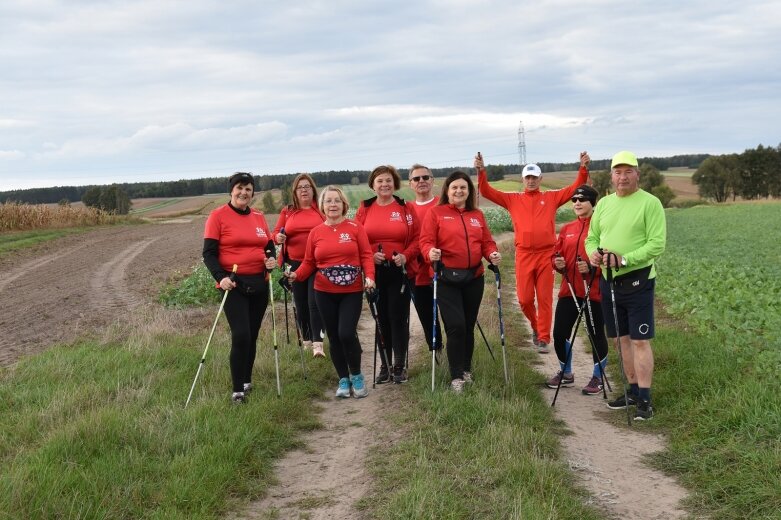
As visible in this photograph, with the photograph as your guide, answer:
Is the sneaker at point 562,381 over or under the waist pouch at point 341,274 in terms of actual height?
under

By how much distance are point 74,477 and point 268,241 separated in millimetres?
3327

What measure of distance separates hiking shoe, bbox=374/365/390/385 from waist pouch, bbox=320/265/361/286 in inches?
55.7

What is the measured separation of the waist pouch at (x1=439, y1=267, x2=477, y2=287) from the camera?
6.93m

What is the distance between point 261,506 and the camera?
464cm

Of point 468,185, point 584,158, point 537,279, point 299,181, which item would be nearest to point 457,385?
point 468,185

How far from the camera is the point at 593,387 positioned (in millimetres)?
7340

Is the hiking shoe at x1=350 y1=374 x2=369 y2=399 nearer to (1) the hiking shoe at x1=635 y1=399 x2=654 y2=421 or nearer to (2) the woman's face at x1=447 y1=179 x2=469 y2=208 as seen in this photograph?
(2) the woman's face at x1=447 y1=179 x2=469 y2=208

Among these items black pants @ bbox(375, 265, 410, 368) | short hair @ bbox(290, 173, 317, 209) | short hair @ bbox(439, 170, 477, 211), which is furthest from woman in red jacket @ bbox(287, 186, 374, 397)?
short hair @ bbox(290, 173, 317, 209)

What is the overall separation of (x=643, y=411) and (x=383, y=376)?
10.0 ft

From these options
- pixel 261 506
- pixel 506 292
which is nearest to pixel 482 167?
pixel 261 506

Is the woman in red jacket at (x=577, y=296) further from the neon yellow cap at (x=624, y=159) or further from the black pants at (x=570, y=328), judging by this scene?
the neon yellow cap at (x=624, y=159)

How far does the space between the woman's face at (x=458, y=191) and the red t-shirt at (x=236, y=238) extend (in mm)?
2171

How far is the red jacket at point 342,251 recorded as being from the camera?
712 cm

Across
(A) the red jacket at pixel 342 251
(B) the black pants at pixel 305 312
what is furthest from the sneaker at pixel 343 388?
(B) the black pants at pixel 305 312
